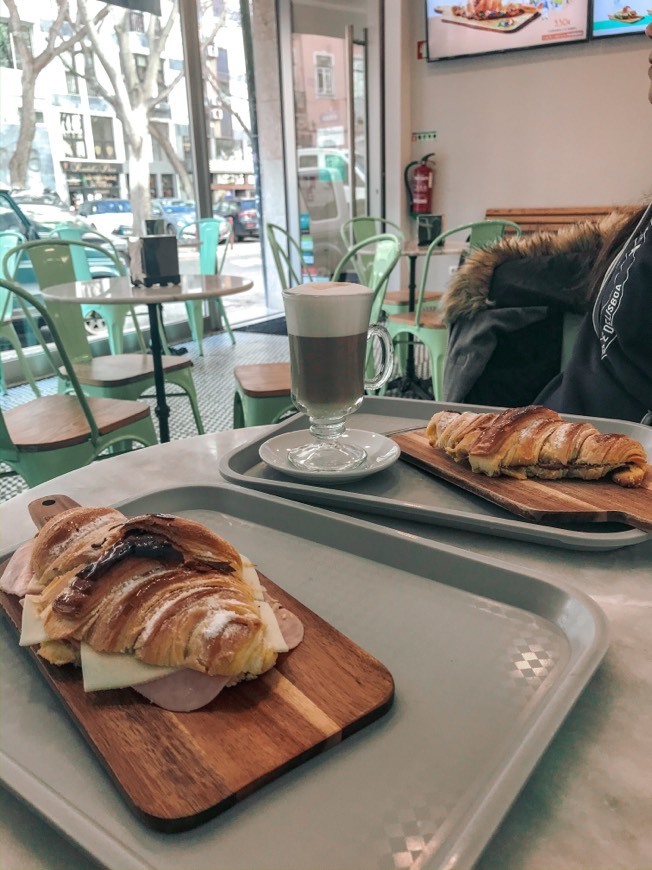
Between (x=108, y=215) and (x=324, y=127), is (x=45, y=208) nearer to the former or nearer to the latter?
(x=108, y=215)

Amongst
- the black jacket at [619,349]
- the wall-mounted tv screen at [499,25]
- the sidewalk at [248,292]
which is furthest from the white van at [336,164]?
the black jacket at [619,349]

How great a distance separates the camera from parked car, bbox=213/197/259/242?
570 cm

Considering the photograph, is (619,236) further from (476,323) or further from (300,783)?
(300,783)

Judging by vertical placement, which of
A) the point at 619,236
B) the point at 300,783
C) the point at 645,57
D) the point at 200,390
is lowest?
the point at 200,390

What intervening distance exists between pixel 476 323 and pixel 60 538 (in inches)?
60.3

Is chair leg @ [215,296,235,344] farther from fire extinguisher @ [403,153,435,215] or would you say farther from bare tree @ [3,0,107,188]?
fire extinguisher @ [403,153,435,215]

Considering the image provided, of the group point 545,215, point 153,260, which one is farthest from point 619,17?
point 153,260

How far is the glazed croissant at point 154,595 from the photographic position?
44cm

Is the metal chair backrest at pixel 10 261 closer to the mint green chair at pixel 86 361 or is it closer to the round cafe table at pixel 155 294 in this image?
the mint green chair at pixel 86 361

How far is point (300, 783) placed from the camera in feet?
1.24

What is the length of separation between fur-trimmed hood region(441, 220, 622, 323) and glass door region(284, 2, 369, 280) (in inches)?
157

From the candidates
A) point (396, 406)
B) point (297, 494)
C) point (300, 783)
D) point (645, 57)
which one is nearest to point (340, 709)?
point (300, 783)

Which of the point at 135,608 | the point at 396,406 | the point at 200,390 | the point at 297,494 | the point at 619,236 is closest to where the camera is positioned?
the point at 135,608

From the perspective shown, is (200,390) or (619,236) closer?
(619,236)
